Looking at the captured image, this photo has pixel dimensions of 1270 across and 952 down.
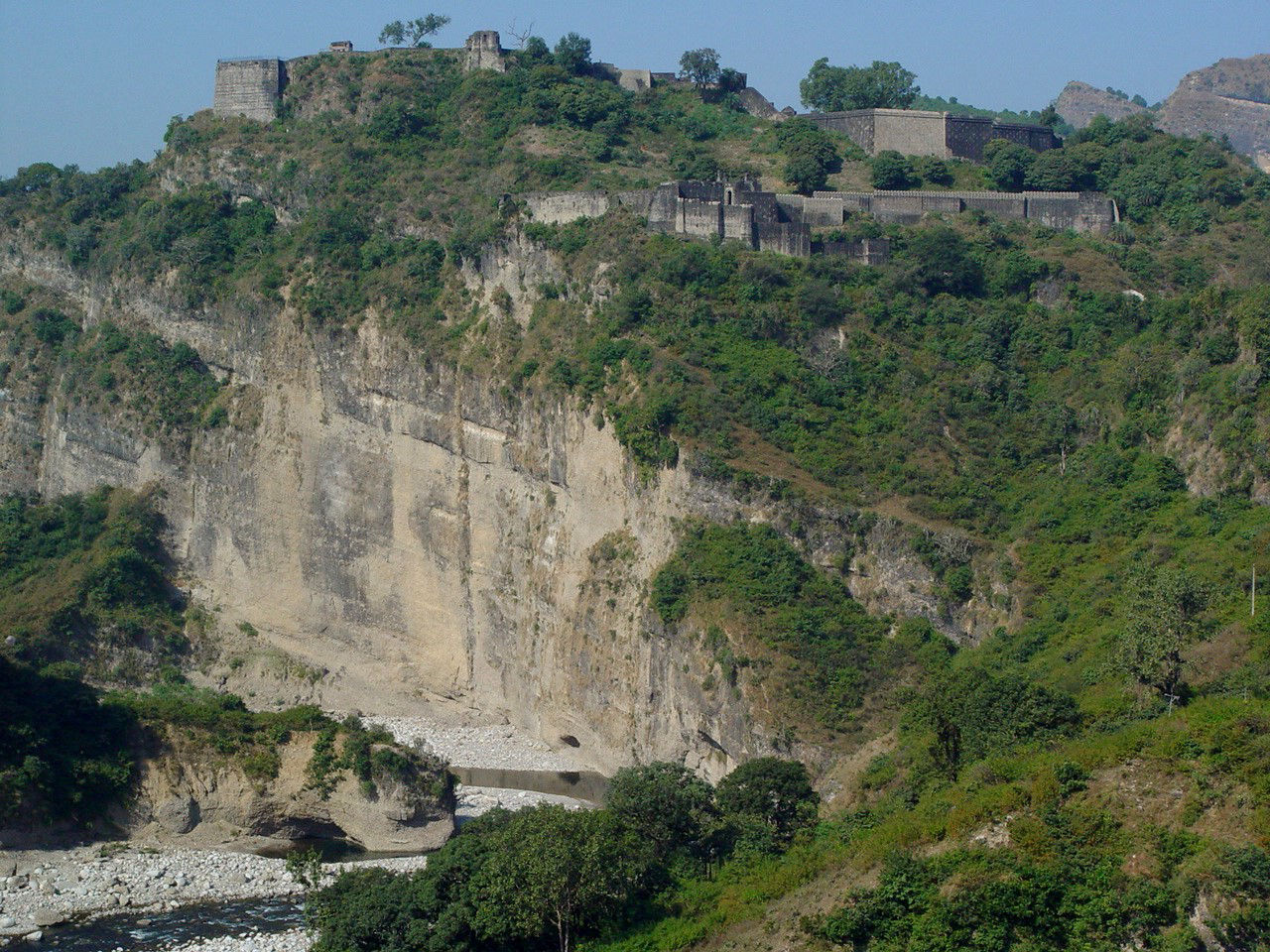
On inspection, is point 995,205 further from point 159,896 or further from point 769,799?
point 159,896

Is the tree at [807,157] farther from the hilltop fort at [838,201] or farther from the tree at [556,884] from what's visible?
the tree at [556,884]

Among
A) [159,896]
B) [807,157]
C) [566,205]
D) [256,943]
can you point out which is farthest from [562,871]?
[807,157]

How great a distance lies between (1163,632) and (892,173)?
89.5 ft

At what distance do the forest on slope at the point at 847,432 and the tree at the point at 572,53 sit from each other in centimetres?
13

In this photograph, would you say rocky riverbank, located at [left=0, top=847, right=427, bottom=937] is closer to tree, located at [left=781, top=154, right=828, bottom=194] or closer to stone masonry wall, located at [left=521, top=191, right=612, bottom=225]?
stone masonry wall, located at [left=521, top=191, right=612, bottom=225]

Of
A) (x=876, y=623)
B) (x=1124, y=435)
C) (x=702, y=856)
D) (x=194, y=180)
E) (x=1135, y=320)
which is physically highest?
(x=194, y=180)

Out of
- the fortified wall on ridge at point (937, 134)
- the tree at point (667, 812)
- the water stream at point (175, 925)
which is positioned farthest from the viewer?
the fortified wall on ridge at point (937, 134)

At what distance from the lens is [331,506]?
6159cm

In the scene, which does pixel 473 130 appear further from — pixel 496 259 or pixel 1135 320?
pixel 1135 320

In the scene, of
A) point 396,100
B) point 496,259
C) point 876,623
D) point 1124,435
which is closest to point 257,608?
point 496,259

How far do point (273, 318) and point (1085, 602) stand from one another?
28.2 meters

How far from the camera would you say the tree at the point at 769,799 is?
41.2 m

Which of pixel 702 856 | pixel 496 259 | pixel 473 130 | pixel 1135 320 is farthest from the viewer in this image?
pixel 473 130

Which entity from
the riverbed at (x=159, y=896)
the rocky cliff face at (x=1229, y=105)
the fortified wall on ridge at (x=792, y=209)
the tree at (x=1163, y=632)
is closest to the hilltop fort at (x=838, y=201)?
the fortified wall on ridge at (x=792, y=209)
